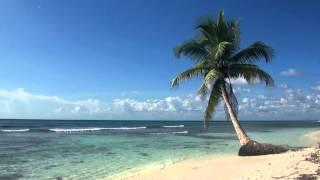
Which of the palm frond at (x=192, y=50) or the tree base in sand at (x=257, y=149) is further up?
the palm frond at (x=192, y=50)

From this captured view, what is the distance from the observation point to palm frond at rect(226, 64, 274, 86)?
1886cm

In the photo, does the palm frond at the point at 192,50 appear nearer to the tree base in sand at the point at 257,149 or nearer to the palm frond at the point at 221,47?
the palm frond at the point at 221,47

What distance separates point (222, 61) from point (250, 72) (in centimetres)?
145

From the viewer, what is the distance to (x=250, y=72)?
1886cm

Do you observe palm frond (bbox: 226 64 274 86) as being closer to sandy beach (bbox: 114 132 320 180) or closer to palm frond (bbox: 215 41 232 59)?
palm frond (bbox: 215 41 232 59)

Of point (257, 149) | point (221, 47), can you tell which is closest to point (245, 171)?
point (257, 149)

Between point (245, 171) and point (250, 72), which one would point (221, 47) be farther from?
point (245, 171)

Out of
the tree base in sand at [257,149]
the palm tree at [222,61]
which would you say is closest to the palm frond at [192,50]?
the palm tree at [222,61]

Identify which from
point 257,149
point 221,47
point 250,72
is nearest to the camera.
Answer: point 257,149

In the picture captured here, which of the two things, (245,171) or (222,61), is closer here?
(245,171)

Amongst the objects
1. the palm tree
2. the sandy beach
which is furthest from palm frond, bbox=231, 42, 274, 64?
the sandy beach

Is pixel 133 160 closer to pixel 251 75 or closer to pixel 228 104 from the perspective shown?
pixel 228 104

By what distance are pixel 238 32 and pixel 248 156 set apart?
6.15 m

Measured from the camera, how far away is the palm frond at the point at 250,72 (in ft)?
61.9
